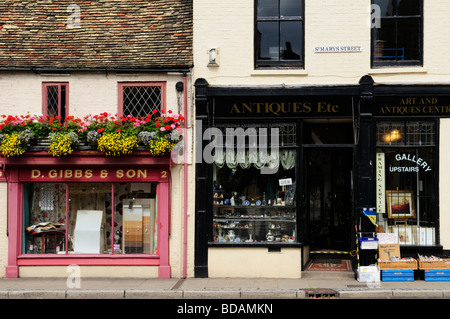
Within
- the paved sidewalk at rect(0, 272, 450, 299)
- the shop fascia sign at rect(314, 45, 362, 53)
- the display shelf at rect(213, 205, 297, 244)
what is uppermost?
the shop fascia sign at rect(314, 45, 362, 53)

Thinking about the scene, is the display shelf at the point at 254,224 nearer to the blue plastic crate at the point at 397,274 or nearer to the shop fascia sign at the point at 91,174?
the shop fascia sign at the point at 91,174

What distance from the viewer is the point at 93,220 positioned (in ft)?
43.2

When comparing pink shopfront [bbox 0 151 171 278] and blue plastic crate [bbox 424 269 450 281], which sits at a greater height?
pink shopfront [bbox 0 151 171 278]

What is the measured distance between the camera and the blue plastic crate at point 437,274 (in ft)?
39.5

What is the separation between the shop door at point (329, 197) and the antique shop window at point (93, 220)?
417 cm

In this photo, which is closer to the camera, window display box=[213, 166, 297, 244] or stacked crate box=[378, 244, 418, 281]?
stacked crate box=[378, 244, 418, 281]

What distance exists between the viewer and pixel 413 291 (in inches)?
432

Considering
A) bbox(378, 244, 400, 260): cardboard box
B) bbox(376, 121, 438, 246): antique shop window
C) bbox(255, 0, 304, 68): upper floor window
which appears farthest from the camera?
bbox(255, 0, 304, 68): upper floor window

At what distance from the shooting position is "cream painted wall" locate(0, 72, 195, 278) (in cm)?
1285

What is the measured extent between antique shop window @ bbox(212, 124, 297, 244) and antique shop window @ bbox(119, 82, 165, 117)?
173 cm

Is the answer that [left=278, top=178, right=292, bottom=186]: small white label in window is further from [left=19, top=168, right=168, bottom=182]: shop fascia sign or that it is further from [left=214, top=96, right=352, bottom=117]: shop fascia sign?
[left=19, top=168, right=168, bottom=182]: shop fascia sign

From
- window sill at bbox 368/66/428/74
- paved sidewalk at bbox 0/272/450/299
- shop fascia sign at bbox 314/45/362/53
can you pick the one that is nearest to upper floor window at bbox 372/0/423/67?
window sill at bbox 368/66/428/74

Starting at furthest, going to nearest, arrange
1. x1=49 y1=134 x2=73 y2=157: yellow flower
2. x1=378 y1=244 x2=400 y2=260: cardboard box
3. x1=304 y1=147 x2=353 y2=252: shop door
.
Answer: x1=304 y1=147 x2=353 y2=252: shop door → x1=378 y1=244 x2=400 y2=260: cardboard box → x1=49 y1=134 x2=73 y2=157: yellow flower
